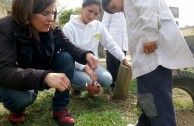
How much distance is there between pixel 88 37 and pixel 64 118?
4.14ft

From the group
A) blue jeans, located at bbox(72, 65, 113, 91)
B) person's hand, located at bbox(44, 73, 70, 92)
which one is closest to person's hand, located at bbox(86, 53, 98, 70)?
person's hand, located at bbox(44, 73, 70, 92)

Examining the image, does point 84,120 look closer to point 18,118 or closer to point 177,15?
point 18,118

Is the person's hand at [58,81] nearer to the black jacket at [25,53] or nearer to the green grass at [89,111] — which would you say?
the black jacket at [25,53]

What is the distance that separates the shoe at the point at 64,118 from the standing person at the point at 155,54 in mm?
700

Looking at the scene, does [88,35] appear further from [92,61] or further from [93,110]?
[92,61]

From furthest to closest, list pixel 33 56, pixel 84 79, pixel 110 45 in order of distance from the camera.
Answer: pixel 110 45 < pixel 84 79 < pixel 33 56

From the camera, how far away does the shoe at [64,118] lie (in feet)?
8.14

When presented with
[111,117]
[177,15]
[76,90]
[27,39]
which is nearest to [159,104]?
[111,117]

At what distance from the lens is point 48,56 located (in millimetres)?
2463

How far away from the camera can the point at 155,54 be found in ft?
6.73

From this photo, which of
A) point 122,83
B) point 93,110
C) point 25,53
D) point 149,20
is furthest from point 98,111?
point 149,20

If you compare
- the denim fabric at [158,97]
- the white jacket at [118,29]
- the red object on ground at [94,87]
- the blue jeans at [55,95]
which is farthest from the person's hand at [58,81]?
the white jacket at [118,29]

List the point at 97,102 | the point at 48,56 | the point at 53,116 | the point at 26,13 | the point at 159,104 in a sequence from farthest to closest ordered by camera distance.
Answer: the point at 97,102 → the point at 53,116 → the point at 48,56 → the point at 26,13 → the point at 159,104

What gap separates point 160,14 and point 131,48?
313 mm
